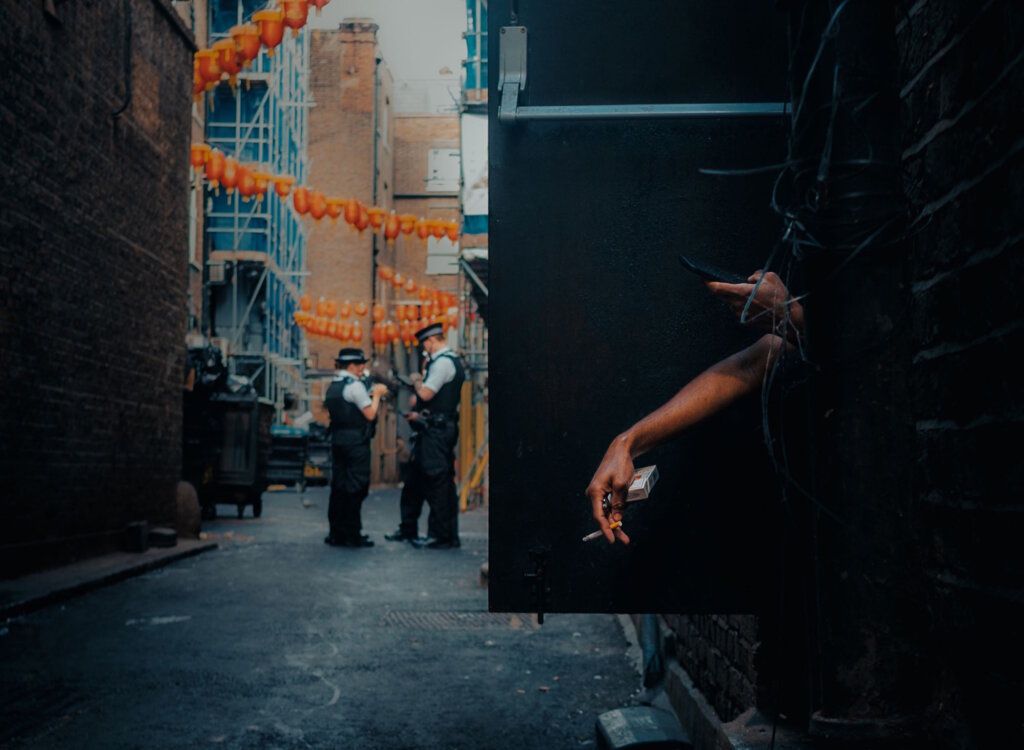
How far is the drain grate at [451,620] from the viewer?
677 cm

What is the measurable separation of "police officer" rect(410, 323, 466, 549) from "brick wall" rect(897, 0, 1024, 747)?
376 inches

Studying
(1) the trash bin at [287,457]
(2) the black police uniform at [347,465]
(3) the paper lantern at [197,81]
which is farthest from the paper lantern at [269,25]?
(1) the trash bin at [287,457]

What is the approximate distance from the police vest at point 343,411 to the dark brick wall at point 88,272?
6.24 ft

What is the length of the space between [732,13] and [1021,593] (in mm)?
1849

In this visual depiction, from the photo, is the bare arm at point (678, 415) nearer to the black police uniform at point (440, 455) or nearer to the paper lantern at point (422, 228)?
the black police uniform at point (440, 455)

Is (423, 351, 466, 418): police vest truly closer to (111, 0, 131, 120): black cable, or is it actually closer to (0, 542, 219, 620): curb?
(0, 542, 219, 620): curb

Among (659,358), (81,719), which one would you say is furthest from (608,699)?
(659,358)

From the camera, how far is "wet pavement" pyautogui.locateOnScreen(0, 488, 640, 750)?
14.2 feet

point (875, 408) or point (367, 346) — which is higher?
point (367, 346)

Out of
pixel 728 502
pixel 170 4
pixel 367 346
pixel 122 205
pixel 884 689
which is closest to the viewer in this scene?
pixel 884 689

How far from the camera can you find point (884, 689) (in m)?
1.99

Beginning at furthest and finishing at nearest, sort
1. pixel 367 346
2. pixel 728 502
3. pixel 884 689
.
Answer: pixel 367 346 < pixel 728 502 < pixel 884 689

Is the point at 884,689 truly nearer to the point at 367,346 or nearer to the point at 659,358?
the point at 659,358

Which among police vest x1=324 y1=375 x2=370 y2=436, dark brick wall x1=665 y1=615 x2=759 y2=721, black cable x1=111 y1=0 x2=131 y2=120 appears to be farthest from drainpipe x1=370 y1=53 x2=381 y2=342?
dark brick wall x1=665 y1=615 x2=759 y2=721
